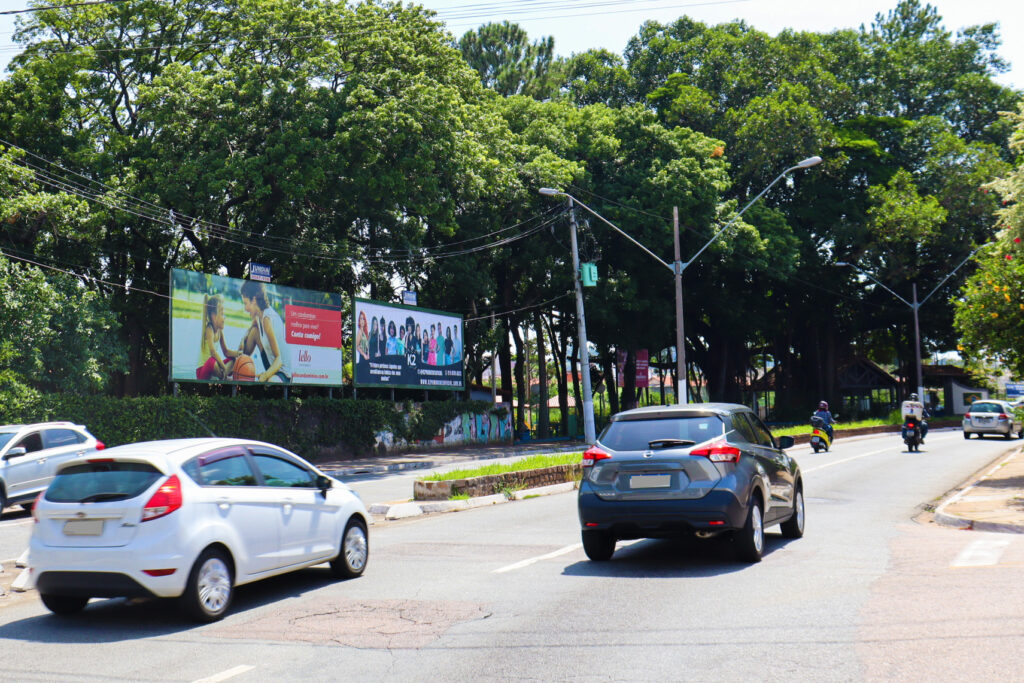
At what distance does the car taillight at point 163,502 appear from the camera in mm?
7602

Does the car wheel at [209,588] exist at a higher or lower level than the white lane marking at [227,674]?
higher

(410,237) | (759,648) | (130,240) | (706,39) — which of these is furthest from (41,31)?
(759,648)

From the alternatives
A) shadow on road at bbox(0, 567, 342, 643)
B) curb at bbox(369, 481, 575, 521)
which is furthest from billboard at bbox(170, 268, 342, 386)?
shadow on road at bbox(0, 567, 342, 643)

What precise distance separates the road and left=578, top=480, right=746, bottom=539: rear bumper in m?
0.44

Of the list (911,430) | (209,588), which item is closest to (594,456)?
→ (209,588)

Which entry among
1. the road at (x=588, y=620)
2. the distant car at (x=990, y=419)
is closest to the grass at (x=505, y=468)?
the road at (x=588, y=620)

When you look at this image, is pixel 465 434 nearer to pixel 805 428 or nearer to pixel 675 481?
pixel 805 428

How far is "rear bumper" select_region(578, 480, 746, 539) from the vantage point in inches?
375

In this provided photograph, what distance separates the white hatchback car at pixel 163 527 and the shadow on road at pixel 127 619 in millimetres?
203

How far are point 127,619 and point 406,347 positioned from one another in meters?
31.4

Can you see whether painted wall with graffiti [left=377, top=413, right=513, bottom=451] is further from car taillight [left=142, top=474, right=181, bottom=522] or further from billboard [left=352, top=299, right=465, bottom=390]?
car taillight [left=142, top=474, right=181, bottom=522]

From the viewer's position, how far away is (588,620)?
24.8 ft

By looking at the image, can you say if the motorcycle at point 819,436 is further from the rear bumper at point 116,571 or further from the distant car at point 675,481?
the rear bumper at point 116,571

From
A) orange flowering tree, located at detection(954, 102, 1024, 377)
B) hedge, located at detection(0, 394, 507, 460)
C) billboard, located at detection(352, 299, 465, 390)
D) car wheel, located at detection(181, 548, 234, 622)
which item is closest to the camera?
car wheel, located at detection(181, 548, 234, 622)
